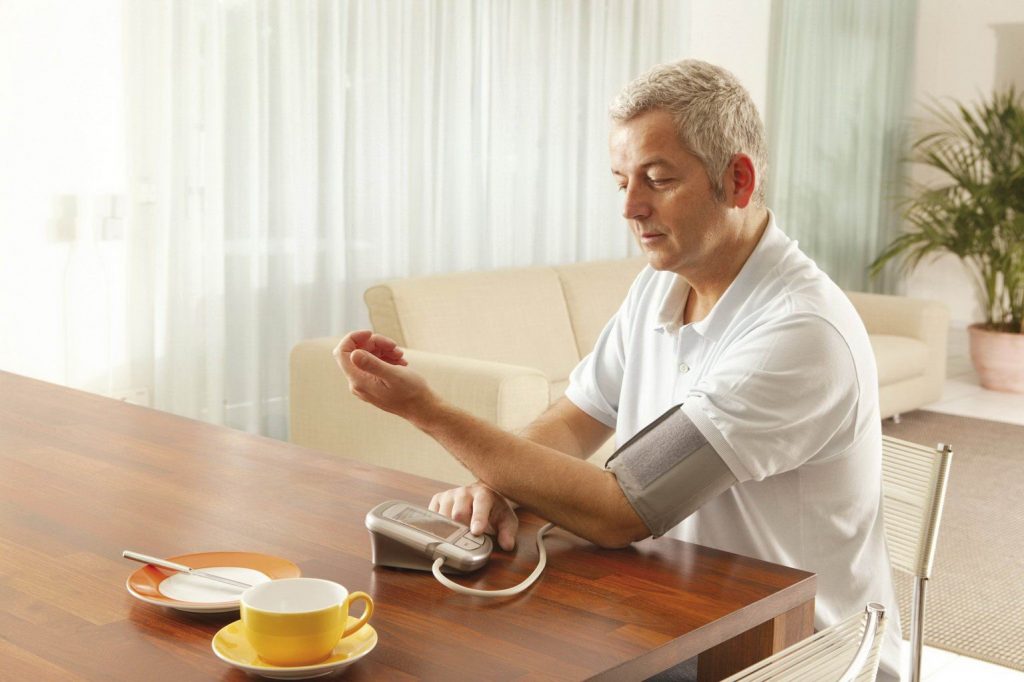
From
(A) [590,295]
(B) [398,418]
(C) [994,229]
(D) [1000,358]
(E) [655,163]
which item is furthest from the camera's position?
(C) [994,229]

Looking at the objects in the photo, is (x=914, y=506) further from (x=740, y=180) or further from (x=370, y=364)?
(x=370, y=364)

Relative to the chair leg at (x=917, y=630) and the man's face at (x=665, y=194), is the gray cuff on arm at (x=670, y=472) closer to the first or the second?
the man's face at (x=665, y=194)

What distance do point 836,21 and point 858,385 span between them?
599 cm

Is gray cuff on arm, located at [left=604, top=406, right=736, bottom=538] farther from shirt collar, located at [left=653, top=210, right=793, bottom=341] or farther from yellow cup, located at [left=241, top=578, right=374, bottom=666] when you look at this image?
yellow cup, located at [left=241, top=578, right=374, bottom=666]

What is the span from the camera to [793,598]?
4.38 feet

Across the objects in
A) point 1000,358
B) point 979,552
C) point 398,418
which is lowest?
point 979,552

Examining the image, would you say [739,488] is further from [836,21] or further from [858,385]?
[836,21]

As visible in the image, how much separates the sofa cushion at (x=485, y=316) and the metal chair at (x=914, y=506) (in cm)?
240

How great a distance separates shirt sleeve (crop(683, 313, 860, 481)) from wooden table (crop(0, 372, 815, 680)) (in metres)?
0.15

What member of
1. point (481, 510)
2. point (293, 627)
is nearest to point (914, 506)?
point (481, 510)

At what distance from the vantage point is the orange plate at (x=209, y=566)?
1.24 m

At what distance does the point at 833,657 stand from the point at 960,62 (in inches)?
298

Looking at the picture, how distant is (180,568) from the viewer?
1276 millimetres

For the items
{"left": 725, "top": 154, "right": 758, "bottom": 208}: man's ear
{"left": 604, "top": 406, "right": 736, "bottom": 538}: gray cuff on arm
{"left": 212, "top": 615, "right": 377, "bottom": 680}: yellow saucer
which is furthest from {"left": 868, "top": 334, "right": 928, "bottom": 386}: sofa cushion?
{"left": 212, "top": 615, "right": 377, "bottom": 680}: yellow saucer
